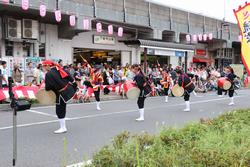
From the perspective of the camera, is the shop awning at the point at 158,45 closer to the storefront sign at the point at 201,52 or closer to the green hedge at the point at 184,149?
the storefront sign at the point at 201,52

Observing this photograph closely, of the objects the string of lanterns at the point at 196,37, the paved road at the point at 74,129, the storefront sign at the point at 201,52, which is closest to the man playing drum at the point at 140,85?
the paved road at the point at 74,129

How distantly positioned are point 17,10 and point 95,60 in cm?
870

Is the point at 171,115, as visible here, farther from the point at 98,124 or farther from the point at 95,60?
the point at 95,60

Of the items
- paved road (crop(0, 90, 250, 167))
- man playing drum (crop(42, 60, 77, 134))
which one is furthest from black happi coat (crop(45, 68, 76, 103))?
paved road (crop(0, 90, 250, 167))

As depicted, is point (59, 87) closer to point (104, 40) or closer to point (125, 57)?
point (104, 40)

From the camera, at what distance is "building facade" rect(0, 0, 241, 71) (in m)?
18.7

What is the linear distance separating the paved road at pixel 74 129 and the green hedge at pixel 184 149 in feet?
2.98

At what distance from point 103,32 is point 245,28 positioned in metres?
19.3

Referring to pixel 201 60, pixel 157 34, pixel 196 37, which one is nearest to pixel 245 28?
pixel 157 34

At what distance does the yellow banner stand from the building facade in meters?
12.4

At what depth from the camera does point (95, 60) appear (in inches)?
1012

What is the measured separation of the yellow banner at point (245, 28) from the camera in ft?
19.8

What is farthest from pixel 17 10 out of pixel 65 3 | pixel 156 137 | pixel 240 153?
pixel 240 153

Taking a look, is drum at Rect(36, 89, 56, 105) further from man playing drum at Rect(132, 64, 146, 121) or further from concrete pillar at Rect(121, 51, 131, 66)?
concrete pillar at Rect(121, 51, 131, 66)
